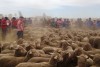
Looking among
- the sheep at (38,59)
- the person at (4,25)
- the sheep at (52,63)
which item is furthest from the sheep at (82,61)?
the person at (4,25)

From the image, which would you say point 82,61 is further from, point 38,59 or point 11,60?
point 11,60

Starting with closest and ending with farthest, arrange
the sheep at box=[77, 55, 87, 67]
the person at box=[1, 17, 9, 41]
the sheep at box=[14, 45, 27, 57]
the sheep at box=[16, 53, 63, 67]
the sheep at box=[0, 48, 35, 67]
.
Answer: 1. the sheep at box=[77, 55, 87, 67]
2. the sheep at box=[16, 53, 63, 67]
3. the sheep at box=[0, 48, 35, 67]
4. the sheep at box=[14, 45, 27, 57]
5. the person at box=[1, 17, 9, 41]

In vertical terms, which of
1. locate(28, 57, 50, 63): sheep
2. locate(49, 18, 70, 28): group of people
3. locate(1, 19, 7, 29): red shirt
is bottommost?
locate(49, 18, 70, 28): group of people

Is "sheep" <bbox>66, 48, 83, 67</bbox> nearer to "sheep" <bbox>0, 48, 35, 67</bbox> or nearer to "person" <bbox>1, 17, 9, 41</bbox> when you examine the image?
"sheep" <bbox>0, 48, 35, 67</bbox>

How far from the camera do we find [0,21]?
2453 cm

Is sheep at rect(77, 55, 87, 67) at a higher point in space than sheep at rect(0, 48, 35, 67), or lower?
higher

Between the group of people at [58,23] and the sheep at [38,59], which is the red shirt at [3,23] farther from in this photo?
the group of people at [58,23]

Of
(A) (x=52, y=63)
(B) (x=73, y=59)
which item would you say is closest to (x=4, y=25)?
(B) (x=73, y=59)

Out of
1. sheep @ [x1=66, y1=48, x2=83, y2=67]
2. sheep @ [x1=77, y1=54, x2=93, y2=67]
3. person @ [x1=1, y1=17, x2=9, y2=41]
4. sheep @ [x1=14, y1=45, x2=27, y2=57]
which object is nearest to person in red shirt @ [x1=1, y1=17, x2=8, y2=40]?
person @ [x1=1, y1=17, x2=9, y2=41]

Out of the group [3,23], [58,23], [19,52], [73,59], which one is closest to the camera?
[73,59]

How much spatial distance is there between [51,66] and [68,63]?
2.77ft

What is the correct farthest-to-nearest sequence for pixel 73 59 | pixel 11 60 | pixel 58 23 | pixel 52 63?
pixel 58 23
pixel 11 60
pixel 73 59
pixel 52 63

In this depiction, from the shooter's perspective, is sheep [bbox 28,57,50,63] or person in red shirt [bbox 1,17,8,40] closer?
sheep [bbox 28,57,50,63]

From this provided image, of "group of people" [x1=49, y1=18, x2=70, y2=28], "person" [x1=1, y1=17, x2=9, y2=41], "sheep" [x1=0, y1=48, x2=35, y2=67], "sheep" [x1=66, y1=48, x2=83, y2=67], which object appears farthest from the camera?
"group of people" [x1=49, y1=18, x2=70, y2=28]
